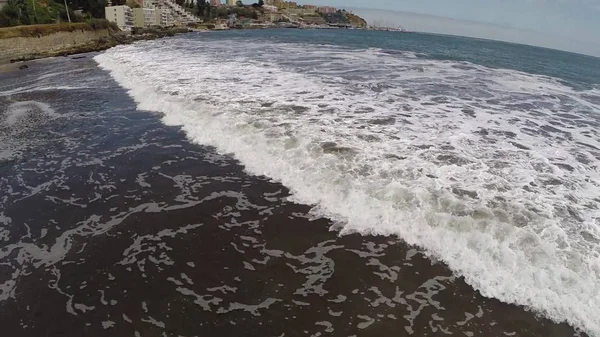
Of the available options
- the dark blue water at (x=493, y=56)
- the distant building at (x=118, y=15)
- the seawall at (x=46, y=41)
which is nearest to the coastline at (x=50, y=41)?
the seawall at (x=46, y=41)

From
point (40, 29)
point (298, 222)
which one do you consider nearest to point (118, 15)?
point (40, 29)

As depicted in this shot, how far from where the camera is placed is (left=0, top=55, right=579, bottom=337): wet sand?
14.7 ft

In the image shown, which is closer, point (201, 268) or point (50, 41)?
point (201, 268)

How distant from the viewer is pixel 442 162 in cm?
866

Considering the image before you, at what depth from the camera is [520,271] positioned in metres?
5.26

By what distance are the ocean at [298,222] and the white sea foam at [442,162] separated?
0.05 m

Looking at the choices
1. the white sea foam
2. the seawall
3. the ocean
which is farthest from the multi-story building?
the ocean

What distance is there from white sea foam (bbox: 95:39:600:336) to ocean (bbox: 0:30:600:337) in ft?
0.15

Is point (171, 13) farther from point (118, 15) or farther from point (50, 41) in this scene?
point (50, 41)

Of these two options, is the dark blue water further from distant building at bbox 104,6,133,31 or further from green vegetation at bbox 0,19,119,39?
distant building at bbox 104,6,133,31

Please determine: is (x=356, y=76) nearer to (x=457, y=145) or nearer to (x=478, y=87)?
(x=478, y=87)

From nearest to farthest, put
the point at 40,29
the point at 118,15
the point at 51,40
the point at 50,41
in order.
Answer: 1. the point at 40,29
2. the point at 50,41
3. the point at 51,40
4. the point at 118,15

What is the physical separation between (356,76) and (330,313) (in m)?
17.4

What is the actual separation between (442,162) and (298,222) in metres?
4.16
